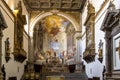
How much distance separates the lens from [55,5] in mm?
26750

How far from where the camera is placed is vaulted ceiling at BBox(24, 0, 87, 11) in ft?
83.0

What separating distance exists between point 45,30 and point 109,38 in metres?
19.2

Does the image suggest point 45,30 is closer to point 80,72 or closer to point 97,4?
point 80,72

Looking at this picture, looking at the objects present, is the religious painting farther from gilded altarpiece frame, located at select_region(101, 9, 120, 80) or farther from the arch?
the arch

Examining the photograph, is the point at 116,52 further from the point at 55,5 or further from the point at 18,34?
the point at 55,5

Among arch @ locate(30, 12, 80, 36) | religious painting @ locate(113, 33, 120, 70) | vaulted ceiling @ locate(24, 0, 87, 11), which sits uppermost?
vaulted ceiling @ locate(24, 0, 87, 11)

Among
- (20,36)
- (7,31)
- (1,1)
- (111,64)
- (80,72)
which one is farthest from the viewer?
(80,72)

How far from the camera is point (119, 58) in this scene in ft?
35.1

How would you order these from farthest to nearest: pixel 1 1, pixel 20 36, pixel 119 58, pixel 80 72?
pixel 80 72
pixel 20 36
pixel 1 1
pixel 119 58

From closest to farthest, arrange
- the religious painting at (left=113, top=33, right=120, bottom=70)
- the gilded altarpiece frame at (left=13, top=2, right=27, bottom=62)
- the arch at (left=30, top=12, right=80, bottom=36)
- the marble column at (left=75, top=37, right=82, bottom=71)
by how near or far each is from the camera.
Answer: the religious painting at (left=113, top=33, right=120, bottom=70)
the gilded altarpiece frame at (left=13, top=2, right=27, bottom=62)
the marble column at (left=75, top=37, right=82, bottom=71)
the arch at (left=30, top=12, right=80, bottom=36)

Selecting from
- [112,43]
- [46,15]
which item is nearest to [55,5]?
[46,15]

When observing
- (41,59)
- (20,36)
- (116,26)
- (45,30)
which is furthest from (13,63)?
(45,30)

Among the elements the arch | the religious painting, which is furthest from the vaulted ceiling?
the religious painting

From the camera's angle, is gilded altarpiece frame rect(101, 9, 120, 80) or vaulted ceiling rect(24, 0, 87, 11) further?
vaulted ceiling rect(24, 0, 87, 11)
